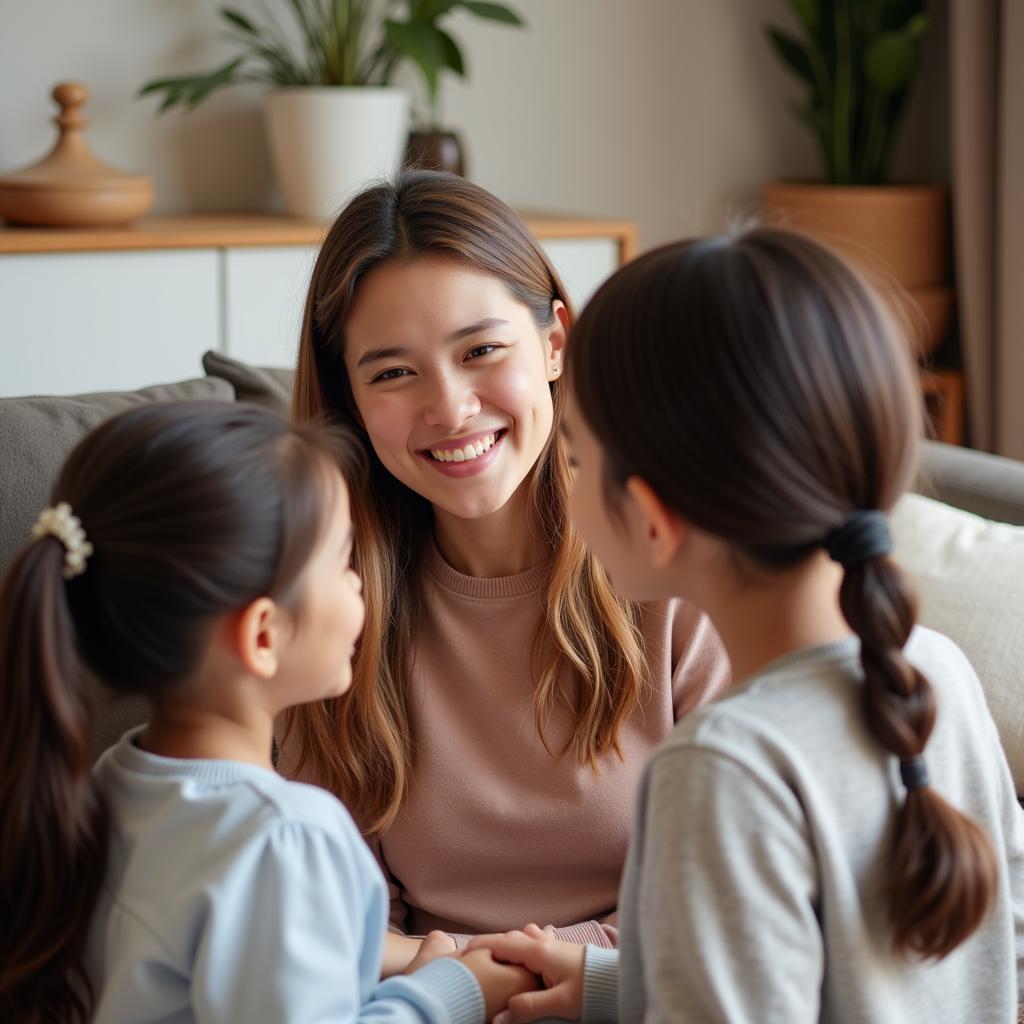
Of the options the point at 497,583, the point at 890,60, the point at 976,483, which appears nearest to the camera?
the point at 497,583

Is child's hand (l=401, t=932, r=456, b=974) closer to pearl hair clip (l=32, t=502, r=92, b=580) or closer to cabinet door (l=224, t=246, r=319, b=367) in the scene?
pearl hair clip (l=32, t=502, r=92, b=580)

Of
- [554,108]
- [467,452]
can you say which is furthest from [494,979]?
[554,108]

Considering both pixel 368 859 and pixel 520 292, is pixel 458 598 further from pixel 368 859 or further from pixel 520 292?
pixel 368 859

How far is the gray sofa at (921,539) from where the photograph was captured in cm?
156

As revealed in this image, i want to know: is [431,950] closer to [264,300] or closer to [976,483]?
[976,483]

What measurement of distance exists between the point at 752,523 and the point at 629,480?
0.10 metres

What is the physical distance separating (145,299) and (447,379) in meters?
1.58

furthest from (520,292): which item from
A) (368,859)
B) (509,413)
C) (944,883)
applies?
(944,883)

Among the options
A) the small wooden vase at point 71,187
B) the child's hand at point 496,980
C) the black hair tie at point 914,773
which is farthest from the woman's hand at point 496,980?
the small wooden vase at point 71,187

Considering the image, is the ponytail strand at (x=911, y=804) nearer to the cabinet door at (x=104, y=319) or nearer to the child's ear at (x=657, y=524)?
the child's ear at (x=657, y=524)

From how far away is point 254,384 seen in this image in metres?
1.81

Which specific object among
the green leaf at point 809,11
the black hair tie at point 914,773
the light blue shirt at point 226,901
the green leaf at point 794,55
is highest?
the green leaf at point 809,11

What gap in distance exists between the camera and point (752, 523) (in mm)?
929

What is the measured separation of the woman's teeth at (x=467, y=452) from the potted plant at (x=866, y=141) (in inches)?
86.4
